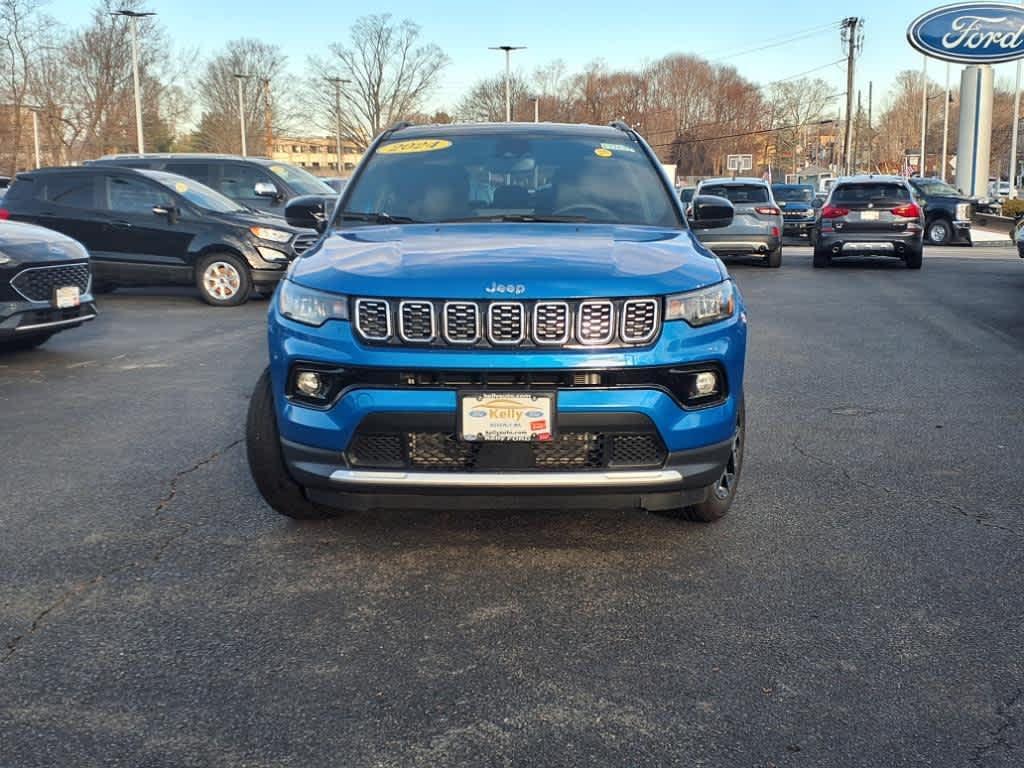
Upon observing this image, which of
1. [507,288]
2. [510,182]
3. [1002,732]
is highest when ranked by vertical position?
[510,182]

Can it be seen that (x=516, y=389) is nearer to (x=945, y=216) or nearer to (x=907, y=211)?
(x=907, y=211)

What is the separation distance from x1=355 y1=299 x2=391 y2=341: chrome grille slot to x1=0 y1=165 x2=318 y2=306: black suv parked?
9703mm

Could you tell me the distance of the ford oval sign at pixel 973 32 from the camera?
31.6 m

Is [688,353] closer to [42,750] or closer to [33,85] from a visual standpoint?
[42,750]

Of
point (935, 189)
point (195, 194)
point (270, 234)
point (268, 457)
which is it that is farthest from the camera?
point (935, 189)

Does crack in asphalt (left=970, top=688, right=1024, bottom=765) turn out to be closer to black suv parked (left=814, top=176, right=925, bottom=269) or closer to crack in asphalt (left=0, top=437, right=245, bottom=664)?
crack in asphalt (left=0, top=437, right=245, bottom=664)

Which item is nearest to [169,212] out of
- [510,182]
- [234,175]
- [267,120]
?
[234,175]

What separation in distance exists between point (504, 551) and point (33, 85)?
4412cm

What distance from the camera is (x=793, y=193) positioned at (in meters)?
32.3

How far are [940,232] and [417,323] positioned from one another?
83.2 feet

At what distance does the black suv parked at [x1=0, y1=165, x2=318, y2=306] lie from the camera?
1291 cm

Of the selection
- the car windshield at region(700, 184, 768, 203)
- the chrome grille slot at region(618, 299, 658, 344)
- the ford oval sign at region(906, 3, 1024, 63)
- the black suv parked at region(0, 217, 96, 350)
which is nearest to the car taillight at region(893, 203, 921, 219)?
the car windshield at region(700, 184, 768, 203)

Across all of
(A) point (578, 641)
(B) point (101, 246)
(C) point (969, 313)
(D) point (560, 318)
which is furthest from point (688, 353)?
(B) point (101, 246)

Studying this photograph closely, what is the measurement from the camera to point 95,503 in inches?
188
